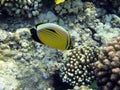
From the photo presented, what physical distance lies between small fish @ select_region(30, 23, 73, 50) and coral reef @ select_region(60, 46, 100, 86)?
1.30m

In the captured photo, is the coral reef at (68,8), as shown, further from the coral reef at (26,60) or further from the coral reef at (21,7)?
the coral reef at (26,60)

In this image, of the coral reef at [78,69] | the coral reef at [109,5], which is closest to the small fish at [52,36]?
the coral reef at [78,69]

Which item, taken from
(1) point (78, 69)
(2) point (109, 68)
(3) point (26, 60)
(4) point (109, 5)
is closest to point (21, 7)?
(3) point (26, 60)

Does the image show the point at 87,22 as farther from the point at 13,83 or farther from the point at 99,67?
the point at 13,83

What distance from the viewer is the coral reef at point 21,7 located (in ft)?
15.5

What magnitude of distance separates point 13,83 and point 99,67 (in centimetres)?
130

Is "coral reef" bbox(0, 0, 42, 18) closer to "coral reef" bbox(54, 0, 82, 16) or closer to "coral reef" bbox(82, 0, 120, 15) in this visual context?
"coral reef" bbox(54, 0, 82, 16)

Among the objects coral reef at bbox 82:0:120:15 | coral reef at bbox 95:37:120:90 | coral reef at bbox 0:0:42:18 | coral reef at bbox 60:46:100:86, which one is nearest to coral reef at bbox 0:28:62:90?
coral reef at bbox 60:46:100:86

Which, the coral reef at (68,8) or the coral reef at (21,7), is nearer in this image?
the coral reef at (21,7)

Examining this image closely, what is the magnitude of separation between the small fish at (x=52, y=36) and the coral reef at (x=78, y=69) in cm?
130

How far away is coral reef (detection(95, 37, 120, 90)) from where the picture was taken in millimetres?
4105

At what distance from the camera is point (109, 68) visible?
4223 mm

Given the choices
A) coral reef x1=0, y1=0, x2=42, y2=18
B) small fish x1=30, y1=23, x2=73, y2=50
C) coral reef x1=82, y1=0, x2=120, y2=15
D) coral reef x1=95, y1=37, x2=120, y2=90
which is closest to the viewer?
small fish x1=30, y1=23, x2=73, y2=50

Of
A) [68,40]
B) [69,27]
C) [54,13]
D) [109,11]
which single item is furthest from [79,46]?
[68,40]
